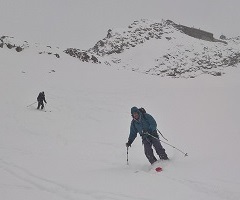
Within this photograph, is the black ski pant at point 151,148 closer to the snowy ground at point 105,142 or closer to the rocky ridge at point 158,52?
the snowy ground at point 105,142

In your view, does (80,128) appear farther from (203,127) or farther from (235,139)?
(235,139)

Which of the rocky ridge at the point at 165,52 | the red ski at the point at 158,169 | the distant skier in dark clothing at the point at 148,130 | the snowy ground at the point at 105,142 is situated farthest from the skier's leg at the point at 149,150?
the rocky ridge at the point at 165,52

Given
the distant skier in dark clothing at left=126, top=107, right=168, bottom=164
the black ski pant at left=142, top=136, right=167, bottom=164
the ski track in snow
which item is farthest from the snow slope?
the distant skier in dark clothing at left=126, top=107, right=168, bottom=164

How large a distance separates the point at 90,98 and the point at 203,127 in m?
13.1

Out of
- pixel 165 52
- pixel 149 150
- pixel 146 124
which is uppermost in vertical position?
pixel 165 52

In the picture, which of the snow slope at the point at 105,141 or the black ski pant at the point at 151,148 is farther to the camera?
the black ski pant at the point at 151,148

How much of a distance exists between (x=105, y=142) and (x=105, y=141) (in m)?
0.21

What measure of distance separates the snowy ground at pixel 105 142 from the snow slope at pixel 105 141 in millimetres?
24

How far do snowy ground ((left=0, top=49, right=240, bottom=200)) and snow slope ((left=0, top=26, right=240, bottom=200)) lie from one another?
2 centimetres

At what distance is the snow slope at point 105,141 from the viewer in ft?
21.6

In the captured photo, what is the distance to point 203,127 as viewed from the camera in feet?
52.7

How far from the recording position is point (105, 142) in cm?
1369

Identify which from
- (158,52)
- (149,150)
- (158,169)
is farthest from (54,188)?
(158,52)

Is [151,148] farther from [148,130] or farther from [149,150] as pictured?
[148,130]
